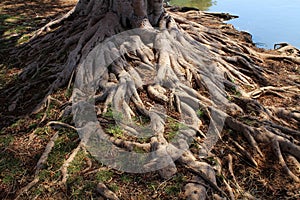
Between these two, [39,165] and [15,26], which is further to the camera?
[15,26]

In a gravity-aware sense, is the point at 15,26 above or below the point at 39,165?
above

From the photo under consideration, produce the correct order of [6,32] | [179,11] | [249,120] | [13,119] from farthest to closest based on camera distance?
[179,11], [6,32], [13,119], [249,120]

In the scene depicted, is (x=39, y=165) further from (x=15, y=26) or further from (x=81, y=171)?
(x=15, y=26)

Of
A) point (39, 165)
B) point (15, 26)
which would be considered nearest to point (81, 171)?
point (39, 165)

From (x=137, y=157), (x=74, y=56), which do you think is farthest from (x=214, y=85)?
(x=74, y=56)

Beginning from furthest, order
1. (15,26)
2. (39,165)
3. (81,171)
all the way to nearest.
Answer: (15,26), (39,165), (81,171)

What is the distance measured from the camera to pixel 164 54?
5992 millimetres

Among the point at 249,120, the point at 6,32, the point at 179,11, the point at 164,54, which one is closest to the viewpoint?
the point at 249,120

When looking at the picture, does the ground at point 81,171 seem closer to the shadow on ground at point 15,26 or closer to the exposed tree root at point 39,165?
the exposed tree root at point 39,165

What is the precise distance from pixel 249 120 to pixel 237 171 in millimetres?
1048

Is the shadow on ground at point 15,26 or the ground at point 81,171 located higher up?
the shadow on ground at point 15,26

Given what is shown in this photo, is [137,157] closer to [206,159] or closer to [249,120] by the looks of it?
[206,159]

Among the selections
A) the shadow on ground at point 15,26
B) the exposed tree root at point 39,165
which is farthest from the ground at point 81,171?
the shadow on ground at point 15,26

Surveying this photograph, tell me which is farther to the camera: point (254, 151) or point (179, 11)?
point (179, 11)
